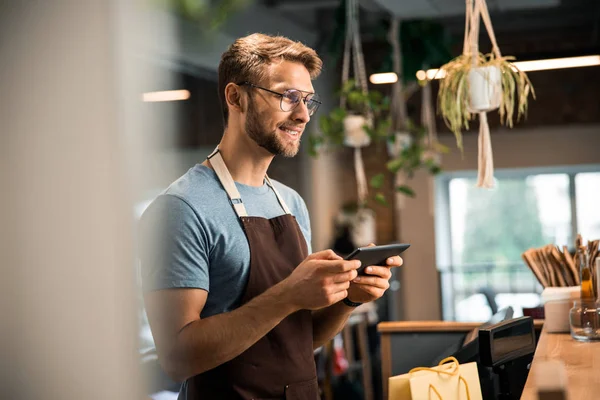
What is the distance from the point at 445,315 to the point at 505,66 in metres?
4.77

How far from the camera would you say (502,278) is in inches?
275

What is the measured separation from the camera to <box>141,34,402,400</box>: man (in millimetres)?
1521

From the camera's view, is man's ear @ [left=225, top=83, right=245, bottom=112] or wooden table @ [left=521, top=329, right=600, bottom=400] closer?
wooden table @ [left=521, top=329, right=600, bottom=400]

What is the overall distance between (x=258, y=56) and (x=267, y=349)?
67 cm

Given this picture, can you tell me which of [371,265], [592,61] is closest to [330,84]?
[592,61]

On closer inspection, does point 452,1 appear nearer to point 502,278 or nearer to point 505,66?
point 505,66

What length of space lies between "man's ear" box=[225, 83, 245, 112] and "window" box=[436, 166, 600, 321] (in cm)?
534

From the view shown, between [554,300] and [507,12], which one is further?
[507,12]

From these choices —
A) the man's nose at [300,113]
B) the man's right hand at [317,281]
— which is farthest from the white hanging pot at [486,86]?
the man's right hand at [317,281]

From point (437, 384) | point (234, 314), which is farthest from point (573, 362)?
point (234, 314)

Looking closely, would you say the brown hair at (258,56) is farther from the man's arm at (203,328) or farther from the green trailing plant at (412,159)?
the green trailing plant at (412,159)

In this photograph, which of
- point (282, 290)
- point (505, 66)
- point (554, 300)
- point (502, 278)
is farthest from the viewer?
point (502, 278)

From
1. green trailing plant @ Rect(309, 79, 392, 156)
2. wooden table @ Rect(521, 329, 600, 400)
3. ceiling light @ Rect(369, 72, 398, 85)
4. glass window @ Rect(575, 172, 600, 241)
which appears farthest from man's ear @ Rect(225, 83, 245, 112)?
glass window @ Rect(575, 172, 600, 241)

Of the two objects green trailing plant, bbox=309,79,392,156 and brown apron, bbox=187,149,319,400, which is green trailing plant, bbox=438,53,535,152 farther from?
Result: green trailing plant, bbox=309,79,392,156
